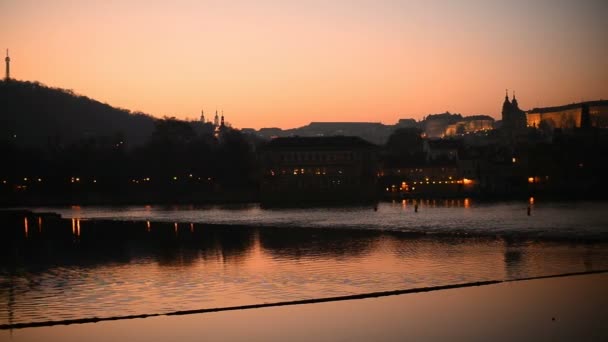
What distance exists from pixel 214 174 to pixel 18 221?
6347 cm

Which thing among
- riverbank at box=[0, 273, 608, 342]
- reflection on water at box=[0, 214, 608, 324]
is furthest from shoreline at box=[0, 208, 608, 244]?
riverbank at box=[0, 273, 608, 342]

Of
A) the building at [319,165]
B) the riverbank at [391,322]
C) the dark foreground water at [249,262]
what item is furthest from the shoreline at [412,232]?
the building at [319,165]

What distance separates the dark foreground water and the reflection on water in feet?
0.14

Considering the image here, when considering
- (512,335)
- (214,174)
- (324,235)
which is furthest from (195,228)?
(214,174)

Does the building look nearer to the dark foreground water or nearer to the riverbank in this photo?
the dark foreground water

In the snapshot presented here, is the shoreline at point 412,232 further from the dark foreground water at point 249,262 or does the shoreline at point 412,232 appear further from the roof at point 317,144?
the roof at point 317,144

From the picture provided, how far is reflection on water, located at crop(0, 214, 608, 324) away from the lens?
2653cm

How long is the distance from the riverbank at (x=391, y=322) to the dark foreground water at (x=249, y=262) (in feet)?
5.80

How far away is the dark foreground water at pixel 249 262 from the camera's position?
26.8 meters

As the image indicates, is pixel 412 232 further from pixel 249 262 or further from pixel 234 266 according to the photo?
pixel 234 266

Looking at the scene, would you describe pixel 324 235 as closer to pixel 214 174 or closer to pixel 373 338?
pixel 373 338

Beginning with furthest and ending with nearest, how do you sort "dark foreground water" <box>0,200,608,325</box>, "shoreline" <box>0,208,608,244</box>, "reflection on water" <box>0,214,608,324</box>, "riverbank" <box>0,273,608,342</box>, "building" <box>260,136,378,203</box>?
"building" <box>260,136,378,203</box> → "shoreline" <box>0,208,608,244</box> → "dark foreground water" <box>0,200,608,325</box> → "reflection on water" <box>0,214,608,324</box> → "riverbank" <box>0,273,608,342</box>

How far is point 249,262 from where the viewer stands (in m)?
36.7

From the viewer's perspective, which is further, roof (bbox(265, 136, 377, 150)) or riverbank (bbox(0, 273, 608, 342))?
roof (bbox(265, 136, 377, 150))
